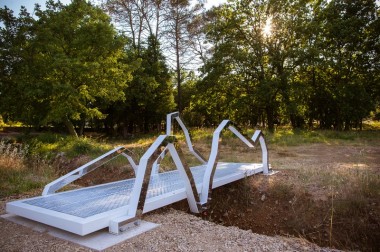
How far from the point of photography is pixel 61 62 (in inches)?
508

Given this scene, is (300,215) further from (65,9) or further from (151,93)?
(151,93)

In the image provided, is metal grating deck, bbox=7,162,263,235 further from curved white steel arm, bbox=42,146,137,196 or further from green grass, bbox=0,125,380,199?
green grass, bbox=0,125,380,199

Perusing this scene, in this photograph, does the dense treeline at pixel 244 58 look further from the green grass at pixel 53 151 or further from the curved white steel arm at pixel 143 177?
the curved white steel arm at pixel 143 177

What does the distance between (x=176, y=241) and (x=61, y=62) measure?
37.7ft

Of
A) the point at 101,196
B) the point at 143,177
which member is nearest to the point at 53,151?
the point at 101,196

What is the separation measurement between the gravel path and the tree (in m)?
10.5

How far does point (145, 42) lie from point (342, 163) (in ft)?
57.0

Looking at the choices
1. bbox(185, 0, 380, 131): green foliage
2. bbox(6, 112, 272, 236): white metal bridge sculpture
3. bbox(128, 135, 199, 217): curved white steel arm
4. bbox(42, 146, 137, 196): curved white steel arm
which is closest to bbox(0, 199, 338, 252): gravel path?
bbox(6, 112, 272, 236): white metal bridge sculpture

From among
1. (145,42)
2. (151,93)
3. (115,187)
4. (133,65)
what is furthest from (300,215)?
(145,42)

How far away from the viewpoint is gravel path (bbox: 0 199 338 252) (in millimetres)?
3227

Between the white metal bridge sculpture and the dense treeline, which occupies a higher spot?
the dense treeline

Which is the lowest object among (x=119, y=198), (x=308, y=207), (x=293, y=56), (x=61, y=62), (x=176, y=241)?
(x=308, y=207)

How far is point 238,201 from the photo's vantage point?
6477mm

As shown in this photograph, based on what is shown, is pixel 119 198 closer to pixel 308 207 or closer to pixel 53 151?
pixel 308 207
